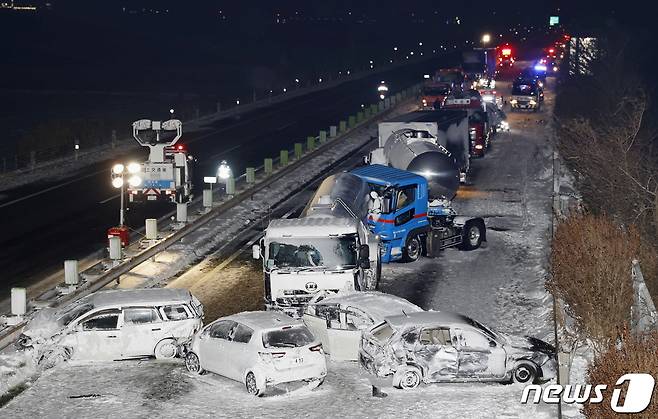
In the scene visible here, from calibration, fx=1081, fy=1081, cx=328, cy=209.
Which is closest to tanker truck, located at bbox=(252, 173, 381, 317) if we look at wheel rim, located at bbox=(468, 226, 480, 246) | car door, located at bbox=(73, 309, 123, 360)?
car door, located at bbox=(73, 309, 123, 360)

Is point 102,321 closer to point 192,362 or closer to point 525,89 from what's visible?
point 192,362

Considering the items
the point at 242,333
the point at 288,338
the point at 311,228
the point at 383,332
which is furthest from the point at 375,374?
the point at 311,228

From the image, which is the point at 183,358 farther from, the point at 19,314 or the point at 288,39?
the point at 288,39

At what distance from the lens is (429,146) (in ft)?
126

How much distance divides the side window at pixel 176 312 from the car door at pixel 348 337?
9.69 feet

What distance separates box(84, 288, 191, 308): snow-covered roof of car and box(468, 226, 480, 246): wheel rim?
12.3 m

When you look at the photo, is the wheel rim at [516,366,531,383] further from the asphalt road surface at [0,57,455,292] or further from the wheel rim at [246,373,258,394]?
the asphalt road surface at [0,57,455,292]

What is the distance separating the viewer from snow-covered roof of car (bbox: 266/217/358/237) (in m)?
24.2

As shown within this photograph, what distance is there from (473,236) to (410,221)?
2672 mm

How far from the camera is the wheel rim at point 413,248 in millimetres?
30862

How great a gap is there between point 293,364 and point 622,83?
72595 millimetres

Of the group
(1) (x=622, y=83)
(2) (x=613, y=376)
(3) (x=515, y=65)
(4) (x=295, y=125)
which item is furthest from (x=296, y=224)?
(3) (x=515, y=65)

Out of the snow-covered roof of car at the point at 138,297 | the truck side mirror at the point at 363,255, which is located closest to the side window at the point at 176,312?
the snow-covered roof of car at the point at 138,297

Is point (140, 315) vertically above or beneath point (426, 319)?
beneath
